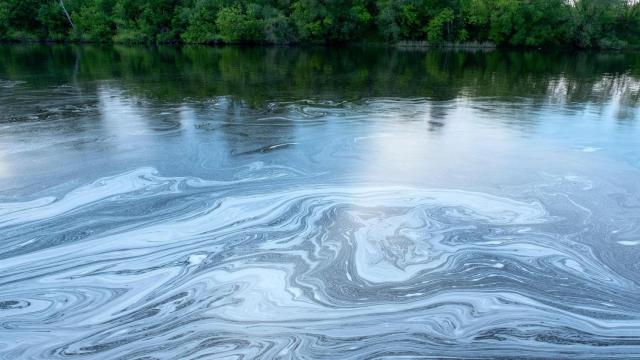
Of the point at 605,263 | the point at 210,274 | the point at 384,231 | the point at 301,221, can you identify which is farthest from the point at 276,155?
the point at 605,263

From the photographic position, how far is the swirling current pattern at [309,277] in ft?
9.26

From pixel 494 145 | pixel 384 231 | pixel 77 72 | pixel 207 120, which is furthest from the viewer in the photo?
pixel 77 72

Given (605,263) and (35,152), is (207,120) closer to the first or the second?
(35,152)

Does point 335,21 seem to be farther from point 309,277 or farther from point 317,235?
point 309,277

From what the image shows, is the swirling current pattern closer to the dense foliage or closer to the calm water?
the calm water

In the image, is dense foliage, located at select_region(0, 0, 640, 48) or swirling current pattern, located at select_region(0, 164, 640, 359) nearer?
swirling current pattern, located at select_region(0, 164, 640, 359)

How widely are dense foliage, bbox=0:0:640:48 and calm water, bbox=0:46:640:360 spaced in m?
26.8

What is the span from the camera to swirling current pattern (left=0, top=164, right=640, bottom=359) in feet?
9.26

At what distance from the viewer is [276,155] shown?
21.0 feet

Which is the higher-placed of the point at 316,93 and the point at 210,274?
the point at 316,93

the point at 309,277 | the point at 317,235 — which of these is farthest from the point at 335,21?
the point at 309,277

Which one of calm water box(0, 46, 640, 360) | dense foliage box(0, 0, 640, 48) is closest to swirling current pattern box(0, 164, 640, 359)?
calm water box(0, 46, 640, 360)

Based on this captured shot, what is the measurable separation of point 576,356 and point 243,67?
16.9 m

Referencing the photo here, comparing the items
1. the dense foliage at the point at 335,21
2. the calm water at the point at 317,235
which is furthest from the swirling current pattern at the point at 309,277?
the dense foliage at the point at 335,21
